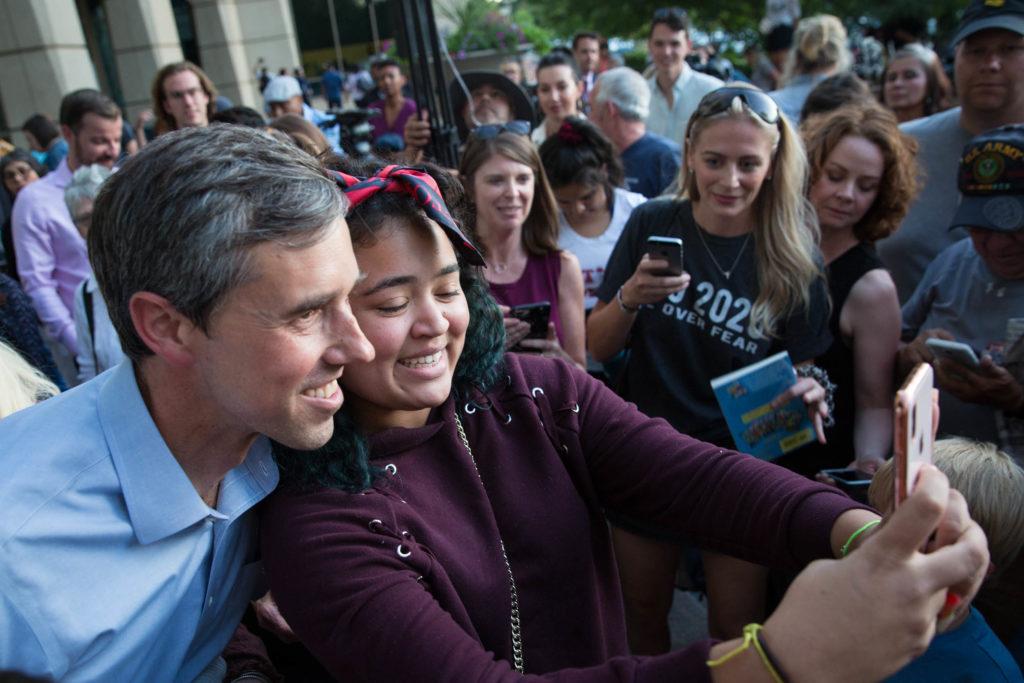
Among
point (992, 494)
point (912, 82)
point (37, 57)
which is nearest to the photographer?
point (992, 494)

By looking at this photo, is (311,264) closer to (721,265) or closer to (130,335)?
(130,335)

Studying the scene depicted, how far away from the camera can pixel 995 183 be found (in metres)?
2.58

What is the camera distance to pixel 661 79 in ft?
20.5

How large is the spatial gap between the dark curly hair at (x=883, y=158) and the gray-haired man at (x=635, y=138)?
68.4 inches

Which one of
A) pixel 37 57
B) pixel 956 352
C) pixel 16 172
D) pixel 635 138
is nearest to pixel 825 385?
pixel 956 352

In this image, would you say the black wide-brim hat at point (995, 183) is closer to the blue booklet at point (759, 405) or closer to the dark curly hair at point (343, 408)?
the blue booklet at point (759, 405)

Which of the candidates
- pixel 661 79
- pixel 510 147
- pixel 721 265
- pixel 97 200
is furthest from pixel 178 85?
pixel 97 200

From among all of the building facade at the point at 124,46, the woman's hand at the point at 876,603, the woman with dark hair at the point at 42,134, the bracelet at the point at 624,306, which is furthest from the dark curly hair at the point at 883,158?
the building facade at the point at 124,46

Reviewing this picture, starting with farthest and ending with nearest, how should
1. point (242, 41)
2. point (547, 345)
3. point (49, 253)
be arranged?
point (242, 41), point (49, 253), point (547, 345)

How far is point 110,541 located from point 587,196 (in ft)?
9.73

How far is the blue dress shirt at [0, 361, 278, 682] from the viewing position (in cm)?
117

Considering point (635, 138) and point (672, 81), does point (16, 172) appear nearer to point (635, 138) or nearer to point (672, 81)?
point (635, 138)

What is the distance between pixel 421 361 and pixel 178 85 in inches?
175

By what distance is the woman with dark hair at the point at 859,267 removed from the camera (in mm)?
2742
